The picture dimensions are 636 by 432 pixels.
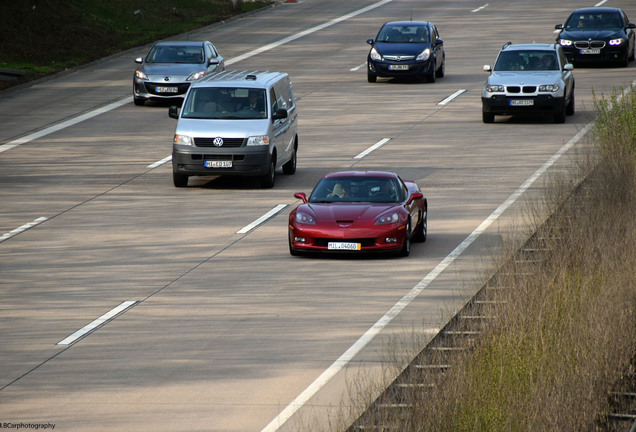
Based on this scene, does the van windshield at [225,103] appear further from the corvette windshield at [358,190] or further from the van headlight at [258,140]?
the corvette windshield at [358,190]

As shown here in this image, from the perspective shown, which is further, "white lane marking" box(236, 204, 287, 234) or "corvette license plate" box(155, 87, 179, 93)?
"corvette license plate" box(155, 87, 179, 93)

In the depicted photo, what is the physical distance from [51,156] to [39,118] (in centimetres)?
571

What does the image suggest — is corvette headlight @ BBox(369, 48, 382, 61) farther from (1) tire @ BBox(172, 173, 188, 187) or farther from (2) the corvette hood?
(2) the corvette hood

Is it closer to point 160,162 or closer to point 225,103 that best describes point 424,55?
point 160,162

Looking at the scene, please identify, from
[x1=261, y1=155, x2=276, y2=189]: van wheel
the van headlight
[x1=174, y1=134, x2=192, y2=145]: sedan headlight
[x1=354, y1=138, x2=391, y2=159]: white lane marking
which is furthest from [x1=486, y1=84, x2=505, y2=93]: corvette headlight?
[x1=174, y1=134, x2=192, y2=145]: sedan headlight

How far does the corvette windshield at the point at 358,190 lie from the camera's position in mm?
18969

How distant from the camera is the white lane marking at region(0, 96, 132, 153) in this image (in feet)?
98.2

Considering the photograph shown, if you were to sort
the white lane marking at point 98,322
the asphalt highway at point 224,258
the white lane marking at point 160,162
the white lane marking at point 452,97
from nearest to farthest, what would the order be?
the asphalt highway at point 224,258 < the white lane marking at point 98,322 < the white lane marking at point 160,162 < the white lane marking at point 452,97

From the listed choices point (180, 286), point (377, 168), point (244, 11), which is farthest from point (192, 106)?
point (244, 11)

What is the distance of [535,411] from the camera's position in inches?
367

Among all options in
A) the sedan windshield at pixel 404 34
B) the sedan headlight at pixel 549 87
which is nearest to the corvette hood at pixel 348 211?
the sedan headlight at pixel 549 87

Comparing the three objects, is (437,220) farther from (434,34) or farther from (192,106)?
(434,34)

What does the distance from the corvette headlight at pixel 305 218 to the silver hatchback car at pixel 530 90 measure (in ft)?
45.5

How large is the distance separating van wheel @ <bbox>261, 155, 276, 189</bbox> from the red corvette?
4.92 m
